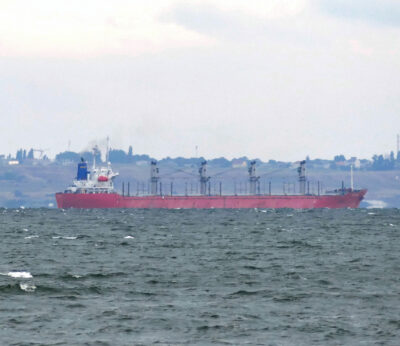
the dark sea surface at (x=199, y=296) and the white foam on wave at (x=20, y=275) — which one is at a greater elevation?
the white foam on wave at (x=20, y=275)

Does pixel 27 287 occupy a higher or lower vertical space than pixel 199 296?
higher

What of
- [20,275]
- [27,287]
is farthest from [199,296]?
[20,275]

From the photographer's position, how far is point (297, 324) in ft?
91.5

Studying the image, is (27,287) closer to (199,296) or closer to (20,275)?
(20,275)

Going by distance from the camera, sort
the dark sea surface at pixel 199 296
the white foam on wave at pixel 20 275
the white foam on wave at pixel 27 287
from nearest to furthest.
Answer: the dark sea surface at pixel 199 296 → the white foam on wave at pixel 27 287 → the white foam on wave at pixel 20 275

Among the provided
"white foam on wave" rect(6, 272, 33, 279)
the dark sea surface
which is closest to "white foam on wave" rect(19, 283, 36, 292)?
the dark sea surface

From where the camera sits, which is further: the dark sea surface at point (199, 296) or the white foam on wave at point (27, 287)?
the white foam on wave at point (27, 287)

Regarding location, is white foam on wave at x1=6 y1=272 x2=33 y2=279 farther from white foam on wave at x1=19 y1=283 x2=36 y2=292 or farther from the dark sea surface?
white foam on wave at x1=19 y1=283 x2=36 y2=292

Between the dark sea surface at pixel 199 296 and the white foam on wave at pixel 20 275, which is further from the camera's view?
the white foam on wave at pixel 20 275

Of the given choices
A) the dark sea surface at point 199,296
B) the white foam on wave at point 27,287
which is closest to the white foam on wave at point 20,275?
the dark sea surface at point 199,296

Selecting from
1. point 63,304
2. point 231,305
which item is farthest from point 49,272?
point 231,305

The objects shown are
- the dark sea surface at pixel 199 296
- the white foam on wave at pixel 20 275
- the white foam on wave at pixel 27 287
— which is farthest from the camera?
the white foam on wave at pixel 20 275

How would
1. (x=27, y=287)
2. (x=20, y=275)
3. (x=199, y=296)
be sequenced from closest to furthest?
(x=199, y=296) → (x=27, y=287) → (x=20, y=275)

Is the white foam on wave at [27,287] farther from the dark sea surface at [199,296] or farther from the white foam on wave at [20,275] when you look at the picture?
the white foam on wave at [20,275]
